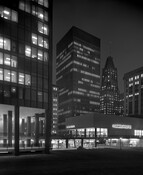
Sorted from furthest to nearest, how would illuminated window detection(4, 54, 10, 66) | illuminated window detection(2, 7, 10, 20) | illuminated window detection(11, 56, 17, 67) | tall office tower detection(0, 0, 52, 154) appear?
illuminated window detection(2, 7, 10, 20) < illuminated window detection(11, 56, 17, 67) < illuminated window detection(4, 54, 10, 66) < tall office tower detection(0, 0, 52, 154)

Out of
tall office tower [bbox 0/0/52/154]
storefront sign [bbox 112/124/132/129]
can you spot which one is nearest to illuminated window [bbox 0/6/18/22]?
tall office tower [bbox 0/0/52/154]

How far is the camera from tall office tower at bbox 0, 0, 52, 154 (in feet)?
175

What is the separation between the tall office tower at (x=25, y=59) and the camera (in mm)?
53219

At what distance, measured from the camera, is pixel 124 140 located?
119 metres

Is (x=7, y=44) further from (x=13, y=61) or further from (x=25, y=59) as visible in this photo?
(x=25, y=59)

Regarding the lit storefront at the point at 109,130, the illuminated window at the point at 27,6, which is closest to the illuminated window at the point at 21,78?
the illuminated window at the point at 27,6

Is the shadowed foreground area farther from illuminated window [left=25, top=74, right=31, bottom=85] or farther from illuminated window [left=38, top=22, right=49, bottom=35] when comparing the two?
illuminated window [left=38, top=22, right=49, bottom=35]

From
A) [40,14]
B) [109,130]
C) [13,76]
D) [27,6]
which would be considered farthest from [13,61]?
[109,130]

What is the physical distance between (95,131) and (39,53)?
206 ft

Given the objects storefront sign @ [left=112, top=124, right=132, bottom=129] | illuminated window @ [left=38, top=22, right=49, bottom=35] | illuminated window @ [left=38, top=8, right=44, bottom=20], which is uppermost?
illuminated window @ [left=38, top=8, right=44, bottom=20]

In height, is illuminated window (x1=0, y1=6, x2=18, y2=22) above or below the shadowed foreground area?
above

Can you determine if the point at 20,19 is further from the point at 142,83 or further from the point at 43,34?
the point at 142,83

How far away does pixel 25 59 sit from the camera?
5650cm

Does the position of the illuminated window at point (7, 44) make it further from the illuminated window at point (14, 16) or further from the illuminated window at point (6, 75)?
the illuminated window at point (14, 16)
